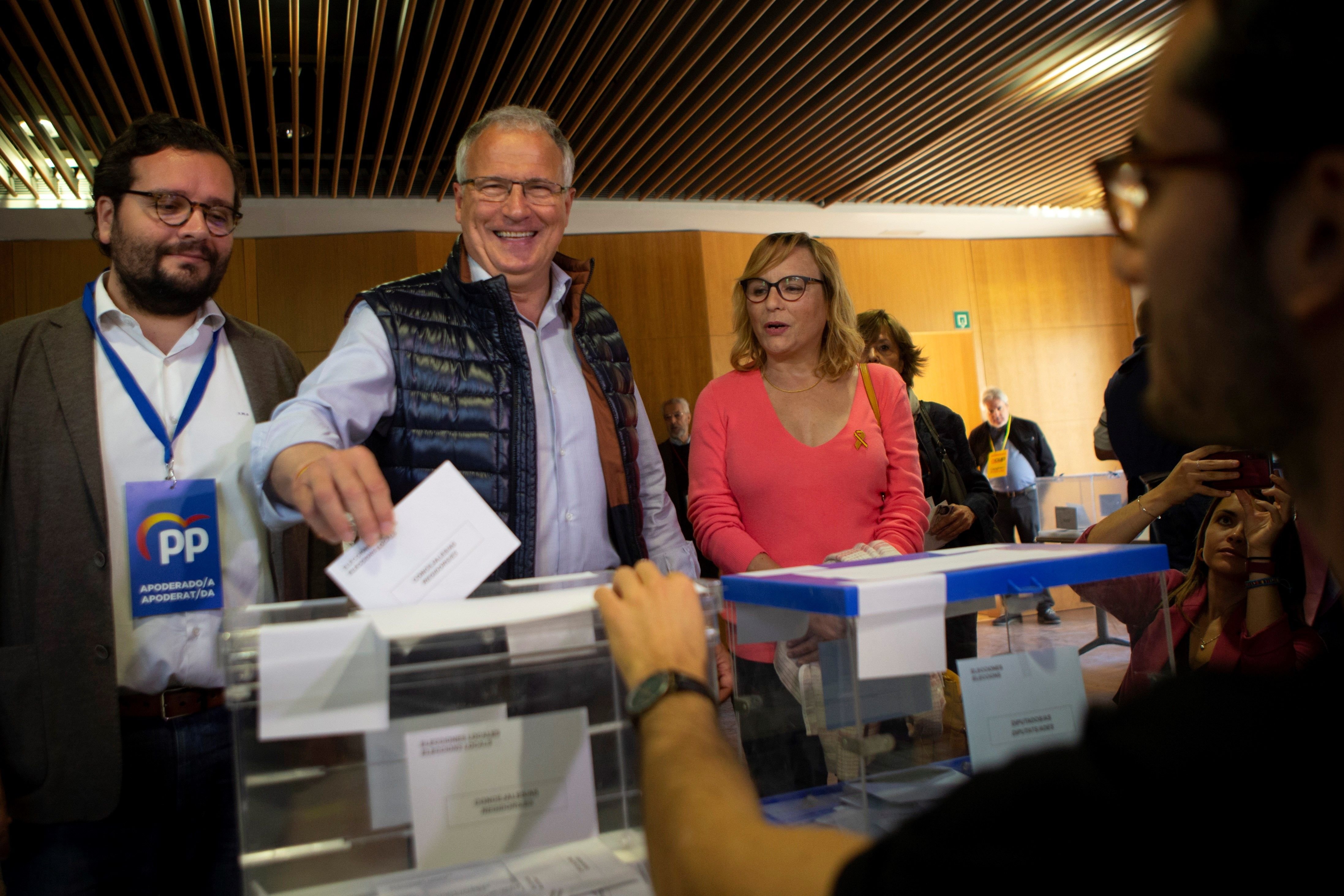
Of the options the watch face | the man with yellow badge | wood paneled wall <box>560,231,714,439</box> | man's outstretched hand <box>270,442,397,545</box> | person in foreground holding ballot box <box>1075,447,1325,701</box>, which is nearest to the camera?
the watch face

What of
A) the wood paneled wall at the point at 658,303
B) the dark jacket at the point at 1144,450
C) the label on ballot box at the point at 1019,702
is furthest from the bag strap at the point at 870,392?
the wood paneled wall at the point at 658,303

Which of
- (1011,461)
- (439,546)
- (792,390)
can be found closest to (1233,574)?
(792,390)

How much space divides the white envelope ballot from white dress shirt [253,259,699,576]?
0.23 metres

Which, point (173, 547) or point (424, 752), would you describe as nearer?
point (424, 752)

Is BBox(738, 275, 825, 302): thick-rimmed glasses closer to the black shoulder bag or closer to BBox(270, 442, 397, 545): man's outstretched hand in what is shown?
the black shoulder bag

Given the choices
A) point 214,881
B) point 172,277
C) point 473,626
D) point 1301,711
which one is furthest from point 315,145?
point 1301,711

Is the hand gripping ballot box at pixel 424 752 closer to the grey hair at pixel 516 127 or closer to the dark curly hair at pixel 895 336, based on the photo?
the grey hair at pixel 516 127

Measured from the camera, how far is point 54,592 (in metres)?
1.29

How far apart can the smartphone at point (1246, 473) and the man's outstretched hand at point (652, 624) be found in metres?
1.25

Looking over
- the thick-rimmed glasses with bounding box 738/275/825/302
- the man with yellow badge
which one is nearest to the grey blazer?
the thick-rimmed glasses with bounding box 738/275/825/302

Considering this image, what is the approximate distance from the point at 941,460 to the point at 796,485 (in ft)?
3.91

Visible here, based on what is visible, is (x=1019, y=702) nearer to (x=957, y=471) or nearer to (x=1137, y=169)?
(x=1137, y=169)

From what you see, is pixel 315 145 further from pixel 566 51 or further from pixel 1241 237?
pixel 1241 237

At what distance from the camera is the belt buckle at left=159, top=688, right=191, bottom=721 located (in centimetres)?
134
